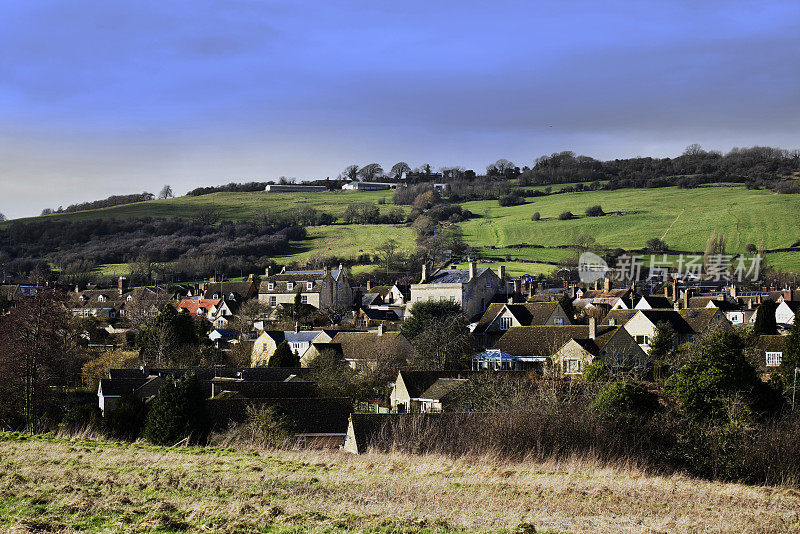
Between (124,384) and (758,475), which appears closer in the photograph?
(758,475)

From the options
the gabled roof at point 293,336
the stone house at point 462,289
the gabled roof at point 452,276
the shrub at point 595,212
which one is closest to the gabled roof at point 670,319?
the stone house at point 462,289

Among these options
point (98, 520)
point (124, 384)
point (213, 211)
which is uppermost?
point (213, 211)

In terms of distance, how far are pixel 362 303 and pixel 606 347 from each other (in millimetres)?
52284

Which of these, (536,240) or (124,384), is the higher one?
(536,240)

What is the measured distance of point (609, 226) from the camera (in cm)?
13762

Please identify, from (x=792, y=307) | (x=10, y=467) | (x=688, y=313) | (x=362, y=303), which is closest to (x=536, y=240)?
(x=362, y=303)

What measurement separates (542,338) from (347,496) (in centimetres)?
3913

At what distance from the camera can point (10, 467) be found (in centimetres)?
2133

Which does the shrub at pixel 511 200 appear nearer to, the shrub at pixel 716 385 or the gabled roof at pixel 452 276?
the gabled roof at pixel 452 276

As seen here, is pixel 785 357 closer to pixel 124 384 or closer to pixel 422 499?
pixel 422 499

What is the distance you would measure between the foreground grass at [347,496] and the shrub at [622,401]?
5942mm

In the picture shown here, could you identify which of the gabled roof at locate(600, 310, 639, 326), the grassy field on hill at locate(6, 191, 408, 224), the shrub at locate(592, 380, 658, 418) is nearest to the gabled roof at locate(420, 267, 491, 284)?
the gabled roof at locate(600, 310, 639, 326)

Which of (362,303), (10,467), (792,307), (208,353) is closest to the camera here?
(10,467)

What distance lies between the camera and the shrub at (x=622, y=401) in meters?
32.0
